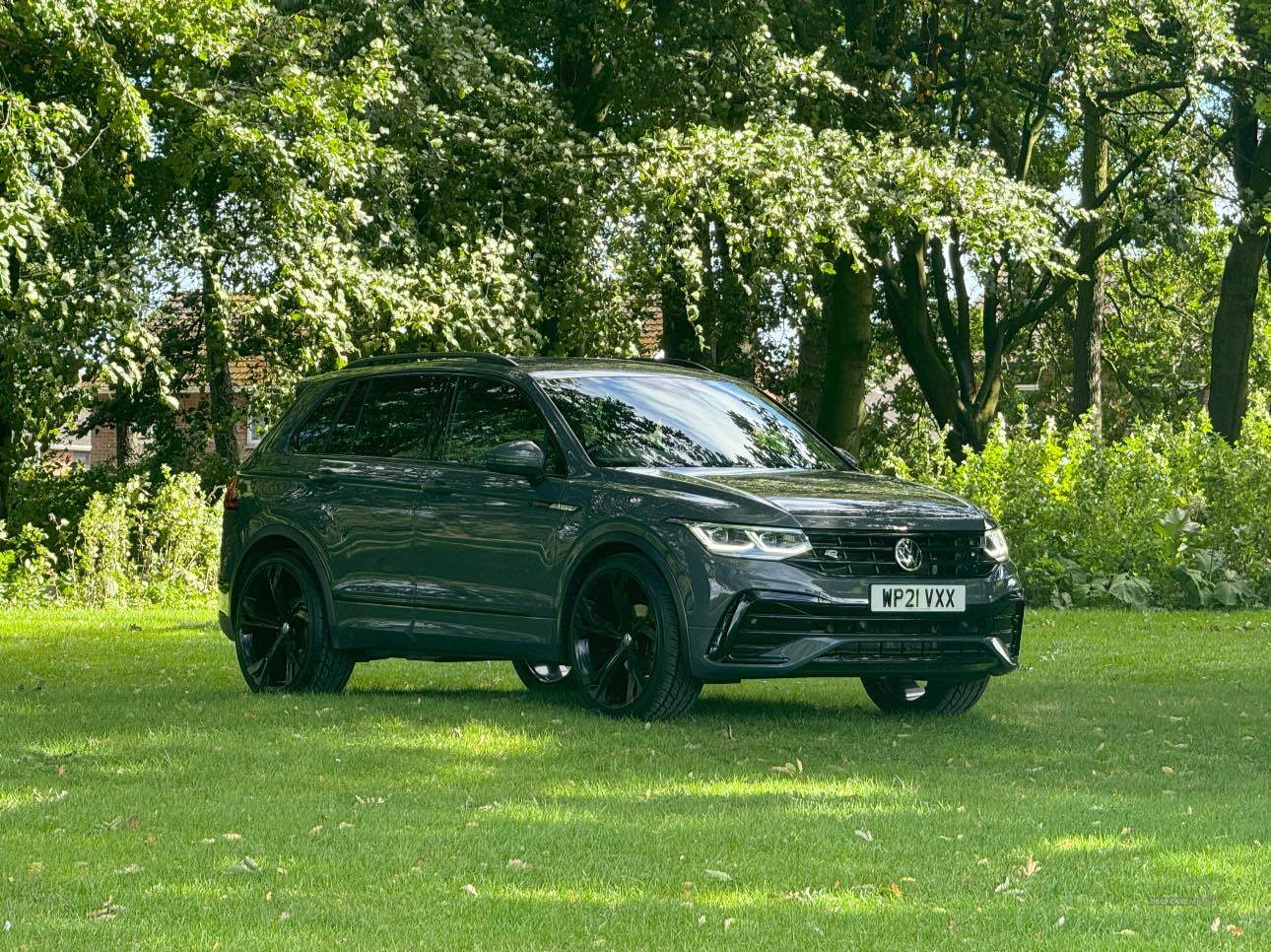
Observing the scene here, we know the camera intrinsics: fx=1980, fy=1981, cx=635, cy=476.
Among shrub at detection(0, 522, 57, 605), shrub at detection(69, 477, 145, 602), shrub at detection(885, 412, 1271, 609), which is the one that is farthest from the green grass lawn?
shrub at detection(0, 522, 57, 605)

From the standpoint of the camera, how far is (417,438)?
36.7ft

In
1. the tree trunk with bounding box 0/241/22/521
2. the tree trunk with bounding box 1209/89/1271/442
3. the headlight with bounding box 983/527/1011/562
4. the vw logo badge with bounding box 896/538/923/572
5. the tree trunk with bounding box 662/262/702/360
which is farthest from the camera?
the tree trunk with bounding box 1209/89/1271/442

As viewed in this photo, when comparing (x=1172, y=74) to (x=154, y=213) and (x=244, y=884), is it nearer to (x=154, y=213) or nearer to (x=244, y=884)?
(x=154, y=213)

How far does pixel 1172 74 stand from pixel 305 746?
19646 mm

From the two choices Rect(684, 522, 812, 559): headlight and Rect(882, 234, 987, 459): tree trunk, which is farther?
Rect(882, 234, 987, 459): tree trunk

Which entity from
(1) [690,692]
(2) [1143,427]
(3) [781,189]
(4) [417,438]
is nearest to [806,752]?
(1) [690,692]

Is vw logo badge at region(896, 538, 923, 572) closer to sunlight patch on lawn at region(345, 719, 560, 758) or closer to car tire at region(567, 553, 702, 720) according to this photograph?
car tire at region(567, 553, 702, 720)

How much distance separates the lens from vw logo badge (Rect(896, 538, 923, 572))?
965cm

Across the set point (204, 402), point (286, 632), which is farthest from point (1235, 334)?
point (286, 632)

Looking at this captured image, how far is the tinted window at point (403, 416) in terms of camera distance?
11148mm

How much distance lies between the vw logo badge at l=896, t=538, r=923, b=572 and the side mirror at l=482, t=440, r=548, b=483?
1907mm

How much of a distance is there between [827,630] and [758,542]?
534 millimetres

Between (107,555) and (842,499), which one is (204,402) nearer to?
(107,555)

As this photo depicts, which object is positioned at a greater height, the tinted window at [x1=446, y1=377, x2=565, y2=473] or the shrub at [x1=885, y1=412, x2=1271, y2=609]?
the tinted window at [x1=446, y1=377, x2=565, y2=473]
